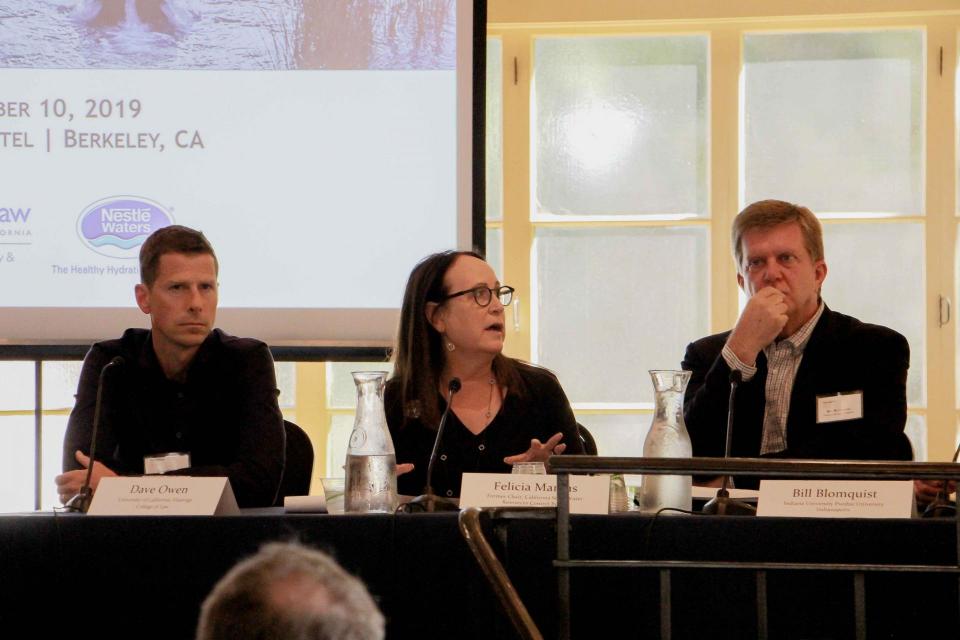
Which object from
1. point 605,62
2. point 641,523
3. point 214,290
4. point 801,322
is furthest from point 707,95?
point 641,523

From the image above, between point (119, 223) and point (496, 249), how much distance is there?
122 cm

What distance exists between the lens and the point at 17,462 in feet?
12.8

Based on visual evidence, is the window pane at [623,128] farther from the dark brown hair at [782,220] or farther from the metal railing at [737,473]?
the metal railing at [737,473]

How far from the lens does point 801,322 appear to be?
268 centimetres

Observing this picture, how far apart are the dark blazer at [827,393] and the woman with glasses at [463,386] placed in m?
0.31

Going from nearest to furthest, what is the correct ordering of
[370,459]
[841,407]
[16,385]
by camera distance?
1. [370,459]
2. [841,407]
3. [16,385]

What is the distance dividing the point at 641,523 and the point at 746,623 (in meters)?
0.20

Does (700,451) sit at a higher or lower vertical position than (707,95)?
lower

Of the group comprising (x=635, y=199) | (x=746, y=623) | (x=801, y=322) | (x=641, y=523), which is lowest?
(x=746, y=623)

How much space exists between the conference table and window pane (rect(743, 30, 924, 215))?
2399mm

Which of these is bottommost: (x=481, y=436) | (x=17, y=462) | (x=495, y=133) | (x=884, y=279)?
(x=17, y=462)

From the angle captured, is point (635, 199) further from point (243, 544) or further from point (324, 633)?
point (324, 633)

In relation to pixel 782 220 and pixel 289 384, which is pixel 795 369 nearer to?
pixel 782 220

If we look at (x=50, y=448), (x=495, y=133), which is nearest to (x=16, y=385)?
(x=50, y=448)
